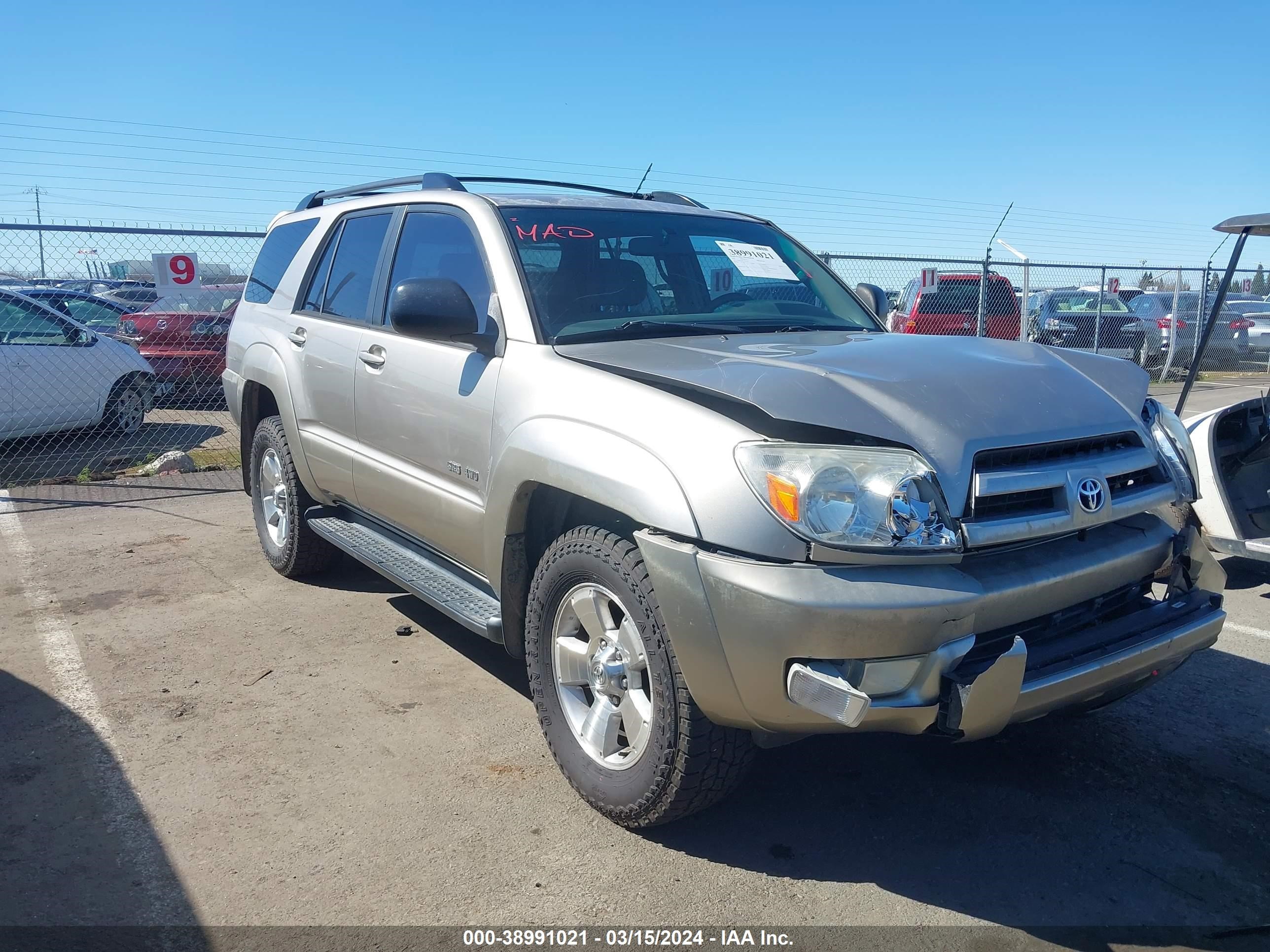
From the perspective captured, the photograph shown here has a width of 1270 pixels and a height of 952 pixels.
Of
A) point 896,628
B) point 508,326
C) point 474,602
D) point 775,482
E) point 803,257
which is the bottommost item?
point 474,602

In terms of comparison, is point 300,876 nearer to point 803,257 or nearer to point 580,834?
point 580,834

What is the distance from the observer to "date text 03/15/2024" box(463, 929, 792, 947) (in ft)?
8.41

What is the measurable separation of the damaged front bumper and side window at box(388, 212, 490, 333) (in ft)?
5.07

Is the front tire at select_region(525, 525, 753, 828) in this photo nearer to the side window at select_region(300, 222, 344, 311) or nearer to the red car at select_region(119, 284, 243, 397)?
the side window at select_region(300, 222, 344, 311)

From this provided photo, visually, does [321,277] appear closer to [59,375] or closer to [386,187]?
[386,187]

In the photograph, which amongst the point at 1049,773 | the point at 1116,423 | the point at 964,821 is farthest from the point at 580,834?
the point at 1116,423

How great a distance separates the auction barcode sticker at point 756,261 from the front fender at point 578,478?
1.46 meters

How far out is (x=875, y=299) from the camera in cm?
477

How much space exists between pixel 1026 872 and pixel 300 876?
2.07 metres

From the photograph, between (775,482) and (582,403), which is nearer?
(775,482)

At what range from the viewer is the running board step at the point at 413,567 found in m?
3.62

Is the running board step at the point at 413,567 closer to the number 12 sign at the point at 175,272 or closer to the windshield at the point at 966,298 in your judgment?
the number 12 sign at the point at 175,272

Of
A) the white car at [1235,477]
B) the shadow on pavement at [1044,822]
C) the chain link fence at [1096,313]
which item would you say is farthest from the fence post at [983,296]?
the shadow on pavement at [1044,822]

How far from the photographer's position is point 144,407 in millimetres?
11008
